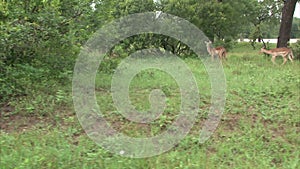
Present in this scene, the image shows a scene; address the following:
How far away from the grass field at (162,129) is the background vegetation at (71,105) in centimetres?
1

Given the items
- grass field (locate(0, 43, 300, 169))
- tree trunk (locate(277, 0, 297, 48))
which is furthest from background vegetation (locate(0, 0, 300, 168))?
tree trunk (locate(277, 0, 297, 48))

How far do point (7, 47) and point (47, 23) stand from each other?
740 mm

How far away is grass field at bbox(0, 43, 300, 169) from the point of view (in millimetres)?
3529

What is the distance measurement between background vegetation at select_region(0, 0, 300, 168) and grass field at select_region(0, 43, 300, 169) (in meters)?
0.01

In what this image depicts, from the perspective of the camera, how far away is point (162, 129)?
4.54 metres

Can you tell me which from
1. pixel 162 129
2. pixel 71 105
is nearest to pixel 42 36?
pixel 71 105

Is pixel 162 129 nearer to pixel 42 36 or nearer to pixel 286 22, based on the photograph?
pixel 42 36

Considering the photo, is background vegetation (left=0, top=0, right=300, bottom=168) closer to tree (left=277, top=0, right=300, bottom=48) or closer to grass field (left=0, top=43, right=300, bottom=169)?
grass field (left=0, top=43, right=300, bottom=169)

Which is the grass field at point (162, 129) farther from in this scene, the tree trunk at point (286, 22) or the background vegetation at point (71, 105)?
the tree trunk at point (286, 22)

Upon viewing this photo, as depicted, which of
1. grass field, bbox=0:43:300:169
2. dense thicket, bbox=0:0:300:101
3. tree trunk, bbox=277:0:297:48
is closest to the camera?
grass field, bbox=0:43:300:169

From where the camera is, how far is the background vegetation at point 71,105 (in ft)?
11.9

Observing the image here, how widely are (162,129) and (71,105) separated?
156 centimetres

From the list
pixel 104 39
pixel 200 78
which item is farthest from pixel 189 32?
pixel 104 39

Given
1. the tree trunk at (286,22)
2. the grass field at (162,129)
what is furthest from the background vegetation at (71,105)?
the tree trunk at (286,22)
